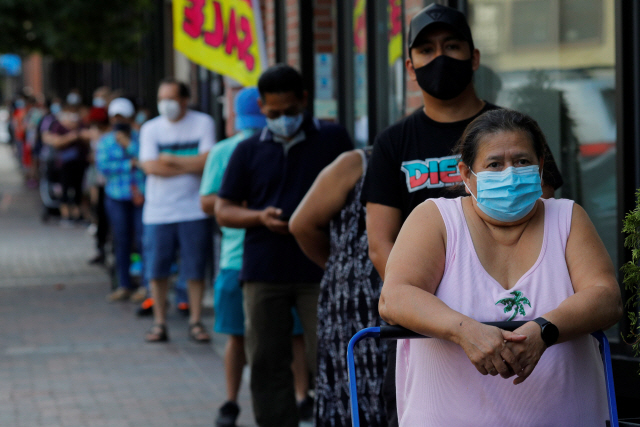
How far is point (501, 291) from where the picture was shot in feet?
8.75

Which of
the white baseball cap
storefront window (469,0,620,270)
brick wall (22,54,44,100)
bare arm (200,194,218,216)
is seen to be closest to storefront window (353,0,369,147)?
bare arm (200,194,218,216)

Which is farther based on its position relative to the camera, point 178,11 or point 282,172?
point 178,11

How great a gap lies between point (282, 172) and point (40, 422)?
2307 millimetres

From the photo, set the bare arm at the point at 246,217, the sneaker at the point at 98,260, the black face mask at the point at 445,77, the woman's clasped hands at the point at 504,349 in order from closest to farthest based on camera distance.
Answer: the woman's clasped hands at the point at 504,349
the black face mask at the point at 445,77
the bare arm at the point at 246,217
the sneaker at the point at 98,260

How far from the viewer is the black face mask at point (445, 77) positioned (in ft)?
11.4

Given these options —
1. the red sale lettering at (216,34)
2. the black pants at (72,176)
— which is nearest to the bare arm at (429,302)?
the red sale lettering at (216,34)

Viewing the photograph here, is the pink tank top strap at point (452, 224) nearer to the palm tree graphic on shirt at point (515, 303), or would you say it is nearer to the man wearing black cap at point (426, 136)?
the palm tree graphic on shirt at point (515, 303)

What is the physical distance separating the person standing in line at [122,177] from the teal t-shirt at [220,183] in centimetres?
383

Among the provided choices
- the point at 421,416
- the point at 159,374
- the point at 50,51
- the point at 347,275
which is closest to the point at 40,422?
the point at 159,374

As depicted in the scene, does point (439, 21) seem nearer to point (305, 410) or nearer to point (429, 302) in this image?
point (429, 302)

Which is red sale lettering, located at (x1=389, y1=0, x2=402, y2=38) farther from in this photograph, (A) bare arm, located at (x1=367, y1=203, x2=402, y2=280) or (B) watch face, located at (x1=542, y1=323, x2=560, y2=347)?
(B) watch face, located at (x1=542, y1=323, x2=560, y2=347)

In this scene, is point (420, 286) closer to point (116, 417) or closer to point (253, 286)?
point (253, 286)

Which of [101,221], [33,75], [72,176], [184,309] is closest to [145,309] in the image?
[184,309]

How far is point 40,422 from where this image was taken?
5938 millimetres
